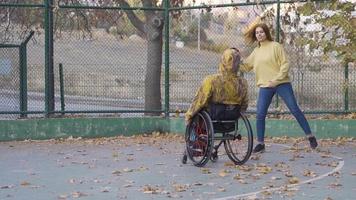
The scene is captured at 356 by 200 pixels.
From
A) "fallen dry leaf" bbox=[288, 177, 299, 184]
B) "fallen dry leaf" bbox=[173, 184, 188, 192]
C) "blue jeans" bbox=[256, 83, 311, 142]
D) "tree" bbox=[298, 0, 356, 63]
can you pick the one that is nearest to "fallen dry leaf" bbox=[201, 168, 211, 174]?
"fallen dry leaf" bbox=[173, 184, 188, 192]

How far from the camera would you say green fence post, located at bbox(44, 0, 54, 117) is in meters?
13.1

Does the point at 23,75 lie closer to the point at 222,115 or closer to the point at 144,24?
the point at 144,24

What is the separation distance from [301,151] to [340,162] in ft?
3.84

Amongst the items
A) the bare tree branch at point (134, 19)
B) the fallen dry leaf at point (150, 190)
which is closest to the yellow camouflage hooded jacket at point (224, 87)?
the fallen dry leaf at point (150, 190)

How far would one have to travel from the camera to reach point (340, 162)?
10102mm

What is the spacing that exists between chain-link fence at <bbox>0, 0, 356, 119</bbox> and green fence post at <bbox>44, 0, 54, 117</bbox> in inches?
0.7

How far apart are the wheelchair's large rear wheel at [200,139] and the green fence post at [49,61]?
394cm

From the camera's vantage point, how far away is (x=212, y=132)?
948cm

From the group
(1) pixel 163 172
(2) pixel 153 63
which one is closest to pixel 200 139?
(1) pixel 163 172

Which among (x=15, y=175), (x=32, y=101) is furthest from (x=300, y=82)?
(x=15, y=175)

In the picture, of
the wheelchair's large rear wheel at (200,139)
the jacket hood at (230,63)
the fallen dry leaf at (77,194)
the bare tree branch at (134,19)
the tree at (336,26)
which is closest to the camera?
the fallen dry leaf at (77,194)

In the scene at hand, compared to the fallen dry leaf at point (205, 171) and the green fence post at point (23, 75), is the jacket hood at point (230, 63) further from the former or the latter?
the green fence post at point (23, 75)

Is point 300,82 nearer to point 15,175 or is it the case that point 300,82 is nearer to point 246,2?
point 246,2

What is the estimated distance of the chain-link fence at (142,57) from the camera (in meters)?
13.0
